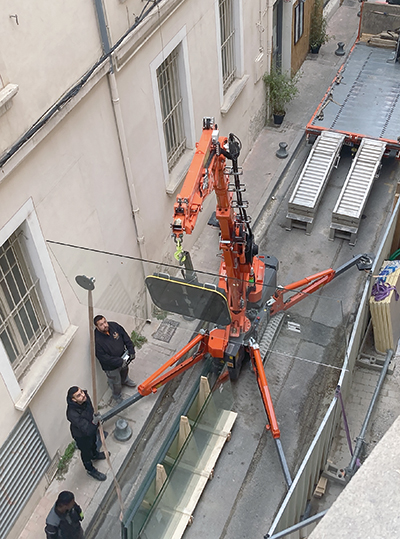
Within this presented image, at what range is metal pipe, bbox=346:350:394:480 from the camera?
8.20m

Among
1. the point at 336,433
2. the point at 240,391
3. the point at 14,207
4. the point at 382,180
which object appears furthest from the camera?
the point at 382,180

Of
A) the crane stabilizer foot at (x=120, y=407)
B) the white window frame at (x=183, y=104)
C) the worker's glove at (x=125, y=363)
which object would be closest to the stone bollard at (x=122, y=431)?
the crane stabilizer foot at (x=120, y=407)

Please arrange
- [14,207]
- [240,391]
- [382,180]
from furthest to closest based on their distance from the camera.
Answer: [382,180]
[240,391]
[14,207]

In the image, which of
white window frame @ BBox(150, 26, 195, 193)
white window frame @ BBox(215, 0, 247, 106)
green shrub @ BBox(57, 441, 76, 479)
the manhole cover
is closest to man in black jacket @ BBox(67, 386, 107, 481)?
green shrub @ BBox(57, 441, 76, 479)

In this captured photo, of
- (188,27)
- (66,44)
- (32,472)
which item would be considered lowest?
(32,472)

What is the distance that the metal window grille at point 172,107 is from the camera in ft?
34.2

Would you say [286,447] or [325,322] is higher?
[325,322]

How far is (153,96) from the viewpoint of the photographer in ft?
32.1

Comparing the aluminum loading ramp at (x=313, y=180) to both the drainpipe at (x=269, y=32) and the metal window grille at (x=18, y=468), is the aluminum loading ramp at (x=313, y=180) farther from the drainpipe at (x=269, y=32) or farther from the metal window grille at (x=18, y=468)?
the metal window grille at (x=18, y=468)

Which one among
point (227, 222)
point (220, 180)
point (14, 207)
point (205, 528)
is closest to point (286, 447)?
point (205, 528)

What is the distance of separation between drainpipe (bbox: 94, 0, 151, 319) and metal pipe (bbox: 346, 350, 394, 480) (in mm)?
3423

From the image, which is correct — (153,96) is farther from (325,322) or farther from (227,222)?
(325,322)

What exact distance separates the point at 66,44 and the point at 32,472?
226 inches

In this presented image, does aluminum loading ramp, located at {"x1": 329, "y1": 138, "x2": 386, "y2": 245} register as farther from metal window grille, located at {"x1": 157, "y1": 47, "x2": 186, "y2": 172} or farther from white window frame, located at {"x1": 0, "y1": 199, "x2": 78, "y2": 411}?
white window frame, located at {"x1": 0, "y1": 199, "x2": 78, "y2": 411}
